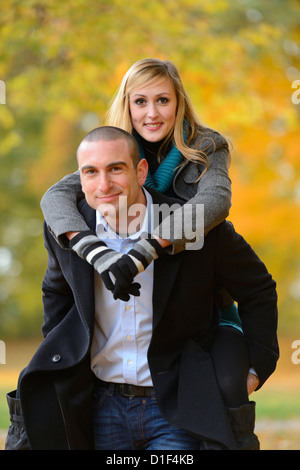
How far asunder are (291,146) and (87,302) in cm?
822

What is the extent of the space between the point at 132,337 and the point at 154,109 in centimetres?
111

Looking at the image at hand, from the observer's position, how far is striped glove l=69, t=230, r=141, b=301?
2342mm

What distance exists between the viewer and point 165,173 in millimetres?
3010

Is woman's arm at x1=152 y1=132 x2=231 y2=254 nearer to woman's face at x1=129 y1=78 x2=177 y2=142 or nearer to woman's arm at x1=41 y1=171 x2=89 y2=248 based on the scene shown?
woman's face at x1=129 y1=78 x2=177 y2=142

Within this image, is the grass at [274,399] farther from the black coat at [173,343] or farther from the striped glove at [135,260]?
the striped glove at [135,260]

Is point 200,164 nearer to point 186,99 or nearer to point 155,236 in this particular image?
point 186,99

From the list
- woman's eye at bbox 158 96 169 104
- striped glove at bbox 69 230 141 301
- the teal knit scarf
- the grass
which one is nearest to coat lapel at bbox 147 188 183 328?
striped glove at bbox 69 230 141 301

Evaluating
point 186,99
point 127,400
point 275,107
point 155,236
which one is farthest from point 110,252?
point 275,107

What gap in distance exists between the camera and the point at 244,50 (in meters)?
9.09

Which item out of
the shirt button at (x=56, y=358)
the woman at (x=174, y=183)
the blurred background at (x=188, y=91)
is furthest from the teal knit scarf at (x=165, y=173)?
the blurred background at (x=188, y=91)

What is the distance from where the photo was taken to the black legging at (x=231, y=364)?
2496 mm

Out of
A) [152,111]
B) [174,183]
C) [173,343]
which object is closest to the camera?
[173,343]

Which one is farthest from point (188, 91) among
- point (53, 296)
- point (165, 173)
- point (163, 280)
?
point (163, 280)

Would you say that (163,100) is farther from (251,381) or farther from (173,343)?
(251,381)
